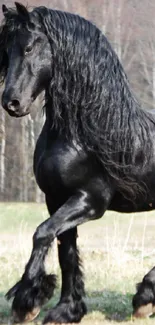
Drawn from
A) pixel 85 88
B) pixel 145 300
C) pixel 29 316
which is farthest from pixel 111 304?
pixel 85 88

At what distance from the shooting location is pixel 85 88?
5566mm

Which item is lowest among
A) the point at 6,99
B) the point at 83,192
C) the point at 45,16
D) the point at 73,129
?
the point at 83,192

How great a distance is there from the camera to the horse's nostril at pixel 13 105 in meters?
5.26

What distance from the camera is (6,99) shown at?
5266 millimetres

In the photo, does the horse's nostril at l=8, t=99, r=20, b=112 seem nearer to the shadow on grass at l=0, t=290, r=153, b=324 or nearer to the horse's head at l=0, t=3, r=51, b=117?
the horse's head at l=0, t=3, r=51, b=117

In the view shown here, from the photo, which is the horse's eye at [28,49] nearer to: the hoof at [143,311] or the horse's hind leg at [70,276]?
the horse's hind leg at [70,276]

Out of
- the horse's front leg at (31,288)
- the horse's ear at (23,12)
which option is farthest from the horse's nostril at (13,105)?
the horse's front leg at (31,288)

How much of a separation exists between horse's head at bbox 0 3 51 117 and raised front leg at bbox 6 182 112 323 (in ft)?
2.20

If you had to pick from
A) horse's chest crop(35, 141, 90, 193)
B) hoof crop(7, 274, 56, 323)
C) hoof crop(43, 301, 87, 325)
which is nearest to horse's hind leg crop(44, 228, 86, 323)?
hoof crop(43, 301, 87, 325)

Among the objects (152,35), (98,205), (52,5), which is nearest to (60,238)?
(98,205)

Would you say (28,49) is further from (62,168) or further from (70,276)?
(70,276)

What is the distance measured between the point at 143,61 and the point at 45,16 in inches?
1180

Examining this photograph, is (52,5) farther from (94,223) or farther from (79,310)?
(79,310)

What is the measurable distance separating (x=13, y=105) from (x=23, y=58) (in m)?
0.32
